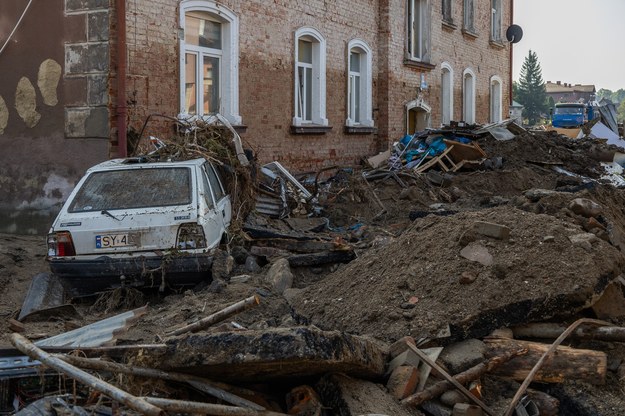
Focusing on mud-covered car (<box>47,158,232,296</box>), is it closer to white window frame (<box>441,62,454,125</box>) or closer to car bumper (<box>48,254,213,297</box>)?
car bumper (<box>48,254,213,297</box>)

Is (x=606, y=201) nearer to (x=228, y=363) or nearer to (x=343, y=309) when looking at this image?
(x=343, y=309)

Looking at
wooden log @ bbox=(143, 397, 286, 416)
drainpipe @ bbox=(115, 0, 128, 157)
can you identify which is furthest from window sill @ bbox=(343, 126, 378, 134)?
wooden log @ bbox=(143, 397, 286, 416)

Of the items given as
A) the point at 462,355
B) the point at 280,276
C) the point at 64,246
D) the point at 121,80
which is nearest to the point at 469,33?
the point at 121,80

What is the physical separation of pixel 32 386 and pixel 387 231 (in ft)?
25.9

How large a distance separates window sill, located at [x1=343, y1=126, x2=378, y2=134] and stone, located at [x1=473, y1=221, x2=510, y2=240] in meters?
12.4

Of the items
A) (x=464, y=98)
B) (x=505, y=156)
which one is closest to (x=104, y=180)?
(x=505, y=156)

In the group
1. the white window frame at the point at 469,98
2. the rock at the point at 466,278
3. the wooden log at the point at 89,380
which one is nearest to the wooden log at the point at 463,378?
the rock at the point at 466,278

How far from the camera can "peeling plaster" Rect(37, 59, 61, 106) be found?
13703mm

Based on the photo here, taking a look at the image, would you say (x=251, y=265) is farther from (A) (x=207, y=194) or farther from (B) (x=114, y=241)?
(B) (x=114, y=241)

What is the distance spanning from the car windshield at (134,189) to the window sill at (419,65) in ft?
45.9

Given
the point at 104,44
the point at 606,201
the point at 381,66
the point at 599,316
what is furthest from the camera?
the point at 381,66

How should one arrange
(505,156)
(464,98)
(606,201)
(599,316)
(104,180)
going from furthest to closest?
(464,98) < (505,156) < (606,201) < (104,180) < (599,316)

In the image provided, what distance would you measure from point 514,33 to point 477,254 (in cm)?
2475

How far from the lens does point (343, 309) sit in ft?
25.4
